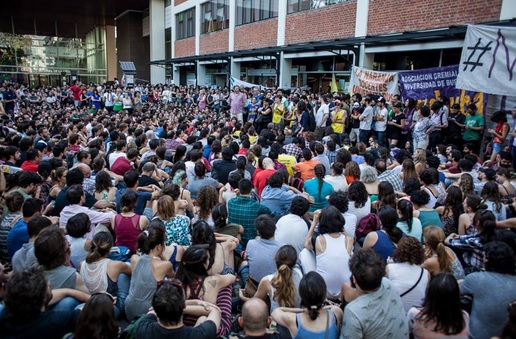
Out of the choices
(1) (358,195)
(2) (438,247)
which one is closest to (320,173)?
(1) (358,195)

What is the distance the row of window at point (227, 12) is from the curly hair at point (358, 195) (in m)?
12.2

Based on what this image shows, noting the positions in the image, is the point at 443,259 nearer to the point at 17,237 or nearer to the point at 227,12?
the point at 17,237

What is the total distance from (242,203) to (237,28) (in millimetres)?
20225

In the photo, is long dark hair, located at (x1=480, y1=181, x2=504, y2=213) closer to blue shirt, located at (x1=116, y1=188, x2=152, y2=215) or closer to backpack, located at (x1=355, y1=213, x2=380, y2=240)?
backpack, located at (x1=355, y1=213, x2=380, y2=240)

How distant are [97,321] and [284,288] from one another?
5.09 ft

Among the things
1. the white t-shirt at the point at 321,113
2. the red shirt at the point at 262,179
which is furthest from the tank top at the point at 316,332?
the white t-shirt at the point at 321,113

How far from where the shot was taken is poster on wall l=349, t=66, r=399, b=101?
1161 cm

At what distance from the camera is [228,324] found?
341 cm

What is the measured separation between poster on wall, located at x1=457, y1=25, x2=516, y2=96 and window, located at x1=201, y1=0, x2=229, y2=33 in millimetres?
18512

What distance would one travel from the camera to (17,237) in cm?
430

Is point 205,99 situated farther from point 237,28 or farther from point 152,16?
point 152,16

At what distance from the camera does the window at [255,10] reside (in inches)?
787

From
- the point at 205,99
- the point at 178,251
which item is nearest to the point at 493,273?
the point at 178,251

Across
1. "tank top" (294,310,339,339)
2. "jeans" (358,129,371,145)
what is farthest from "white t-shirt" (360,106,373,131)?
"tank top" (294,310,339,339)
